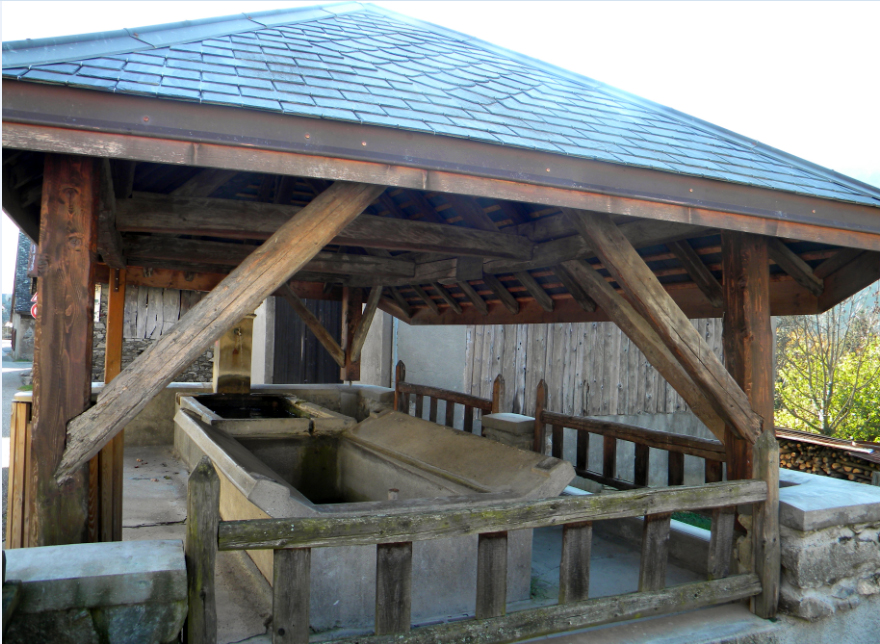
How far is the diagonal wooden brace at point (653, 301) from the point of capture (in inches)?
124

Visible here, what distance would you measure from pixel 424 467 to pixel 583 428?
137cm

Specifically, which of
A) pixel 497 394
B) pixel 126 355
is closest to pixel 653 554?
pixel 497 394

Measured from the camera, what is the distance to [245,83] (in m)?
2.50

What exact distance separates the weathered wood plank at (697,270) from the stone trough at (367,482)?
165 centimetres

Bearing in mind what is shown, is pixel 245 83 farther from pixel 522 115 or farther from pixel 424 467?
pixel 424 467

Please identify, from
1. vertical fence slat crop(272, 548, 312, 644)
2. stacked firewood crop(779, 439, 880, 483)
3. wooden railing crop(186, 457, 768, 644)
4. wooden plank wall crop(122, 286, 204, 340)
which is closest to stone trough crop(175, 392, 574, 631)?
wooden railing crop(186, 457, 768, 644)

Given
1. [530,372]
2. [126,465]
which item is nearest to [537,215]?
[530,372]

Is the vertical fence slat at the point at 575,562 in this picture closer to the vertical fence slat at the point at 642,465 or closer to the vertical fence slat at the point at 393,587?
the vertical fence slat at the point at 393,587

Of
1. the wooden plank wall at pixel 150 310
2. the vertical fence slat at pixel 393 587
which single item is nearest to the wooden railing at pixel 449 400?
the vertical fence slat at pixel 393 587

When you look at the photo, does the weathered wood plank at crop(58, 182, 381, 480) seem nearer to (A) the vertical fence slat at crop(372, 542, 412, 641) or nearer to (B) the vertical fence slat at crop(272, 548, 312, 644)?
(B) the vertical fence slat at crop(272, 548, 312, 644)

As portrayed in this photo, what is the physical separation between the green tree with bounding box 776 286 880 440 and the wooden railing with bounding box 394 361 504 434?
255 inches

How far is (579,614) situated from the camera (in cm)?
272

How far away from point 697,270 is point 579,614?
2.42m

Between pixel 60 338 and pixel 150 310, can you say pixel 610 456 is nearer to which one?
pixel 60 338
